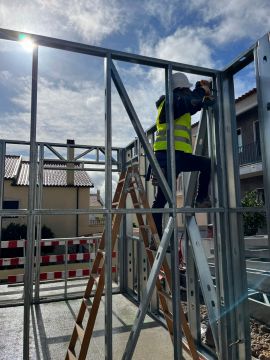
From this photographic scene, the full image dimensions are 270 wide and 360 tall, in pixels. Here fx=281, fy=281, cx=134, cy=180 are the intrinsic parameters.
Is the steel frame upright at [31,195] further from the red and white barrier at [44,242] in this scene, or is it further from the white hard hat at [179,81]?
the red and white barrier at [44,242]

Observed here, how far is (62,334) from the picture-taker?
3736 millimetres

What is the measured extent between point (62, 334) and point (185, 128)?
3.12 meters

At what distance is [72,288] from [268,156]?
5049mm

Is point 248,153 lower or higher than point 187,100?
higher

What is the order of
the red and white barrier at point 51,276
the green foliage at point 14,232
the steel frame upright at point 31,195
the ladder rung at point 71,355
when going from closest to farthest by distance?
the steel frame upright at point 31,195 < the ladder rung at point 71,355 < the red and white barrier at point 51,276 < the green foliage at point 14,232

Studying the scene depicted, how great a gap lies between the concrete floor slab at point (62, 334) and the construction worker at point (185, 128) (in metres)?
1.93

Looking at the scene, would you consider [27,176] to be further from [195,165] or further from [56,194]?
[195,165]

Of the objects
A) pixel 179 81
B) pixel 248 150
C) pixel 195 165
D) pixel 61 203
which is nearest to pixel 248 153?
pixel 248 150

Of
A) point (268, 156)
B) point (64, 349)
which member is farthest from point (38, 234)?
point (268, 156)

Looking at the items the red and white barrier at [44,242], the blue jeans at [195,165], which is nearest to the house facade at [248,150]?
the red and white barrier at [44,242]

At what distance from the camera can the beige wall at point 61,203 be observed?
15.1 metres

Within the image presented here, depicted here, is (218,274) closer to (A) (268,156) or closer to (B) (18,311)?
(A) (268,156)

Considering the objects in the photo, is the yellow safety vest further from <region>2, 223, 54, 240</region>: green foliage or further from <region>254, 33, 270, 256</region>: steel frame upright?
<region>2, 223, 54, 240</region>: green foliage

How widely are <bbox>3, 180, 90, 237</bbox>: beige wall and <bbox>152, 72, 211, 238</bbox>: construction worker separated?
42.9 ft
